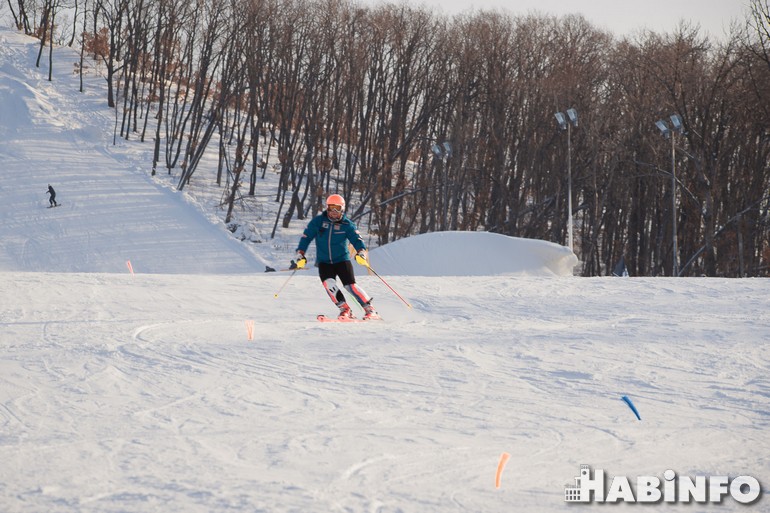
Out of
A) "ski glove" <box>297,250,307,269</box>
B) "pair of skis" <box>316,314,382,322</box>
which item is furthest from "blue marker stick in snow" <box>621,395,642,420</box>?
"ski glove" <box>297,250,307,269</box>

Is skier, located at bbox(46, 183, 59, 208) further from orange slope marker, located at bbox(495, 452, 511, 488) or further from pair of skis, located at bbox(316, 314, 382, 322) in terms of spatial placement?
orange slope marker, located at bbox(495, 452, 511, 488)

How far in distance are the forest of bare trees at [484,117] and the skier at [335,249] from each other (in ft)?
81.8

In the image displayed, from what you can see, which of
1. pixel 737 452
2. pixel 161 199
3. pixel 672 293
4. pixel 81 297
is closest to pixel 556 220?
pixel 161 199

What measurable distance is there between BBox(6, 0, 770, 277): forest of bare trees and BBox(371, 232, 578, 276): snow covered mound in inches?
614

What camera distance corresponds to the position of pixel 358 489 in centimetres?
388

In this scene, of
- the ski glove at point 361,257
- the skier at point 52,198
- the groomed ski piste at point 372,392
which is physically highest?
the skier at point 52,198

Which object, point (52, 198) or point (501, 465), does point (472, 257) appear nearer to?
point (501, 465)

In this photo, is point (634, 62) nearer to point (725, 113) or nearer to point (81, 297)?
point (725, 113)

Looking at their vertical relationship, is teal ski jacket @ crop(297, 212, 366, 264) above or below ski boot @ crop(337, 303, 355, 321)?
above

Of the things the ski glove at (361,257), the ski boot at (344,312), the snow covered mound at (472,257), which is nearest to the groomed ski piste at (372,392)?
the ski boot at (344,312)

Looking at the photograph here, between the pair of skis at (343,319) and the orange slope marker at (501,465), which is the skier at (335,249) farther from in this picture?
the orange slope marker at (501,465)

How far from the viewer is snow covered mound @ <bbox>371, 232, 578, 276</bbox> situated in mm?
19469

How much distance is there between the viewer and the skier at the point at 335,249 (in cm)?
1051

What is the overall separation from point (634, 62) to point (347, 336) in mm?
33271
